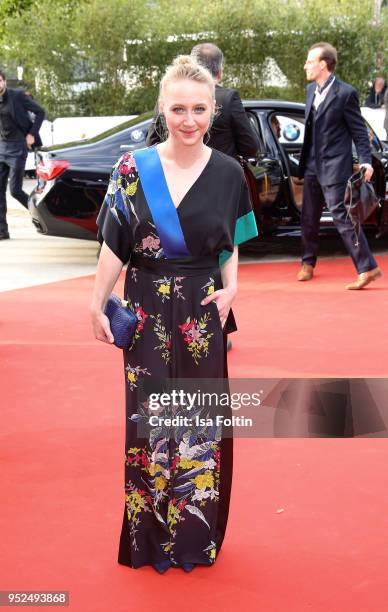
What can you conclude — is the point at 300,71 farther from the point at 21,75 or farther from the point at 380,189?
the point at 380,189

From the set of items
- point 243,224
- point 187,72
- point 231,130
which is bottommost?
point 231,130

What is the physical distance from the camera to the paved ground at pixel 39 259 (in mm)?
9898

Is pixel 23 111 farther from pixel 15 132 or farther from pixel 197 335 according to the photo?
pixel 197 335

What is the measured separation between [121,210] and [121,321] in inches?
14.4

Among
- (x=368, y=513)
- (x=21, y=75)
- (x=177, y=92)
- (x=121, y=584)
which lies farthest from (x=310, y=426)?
(x=21, y=75)

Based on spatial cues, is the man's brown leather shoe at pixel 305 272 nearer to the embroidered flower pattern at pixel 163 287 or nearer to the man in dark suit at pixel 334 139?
the man in dark suit at pixel 334 139

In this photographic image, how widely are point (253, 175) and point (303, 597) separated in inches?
258

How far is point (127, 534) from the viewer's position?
3.81 meters

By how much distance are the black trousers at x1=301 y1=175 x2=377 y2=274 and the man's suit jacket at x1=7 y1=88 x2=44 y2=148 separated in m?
4.25

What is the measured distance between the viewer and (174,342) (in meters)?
3.62

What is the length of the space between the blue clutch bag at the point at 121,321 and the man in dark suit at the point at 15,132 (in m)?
8.75

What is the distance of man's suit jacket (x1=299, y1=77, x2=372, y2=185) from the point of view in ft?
28.2

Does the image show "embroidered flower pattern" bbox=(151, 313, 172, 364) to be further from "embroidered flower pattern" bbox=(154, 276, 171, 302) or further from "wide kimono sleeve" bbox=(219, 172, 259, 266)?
"wide kimono sleeve" bbox=(219, 172, 259, 266)

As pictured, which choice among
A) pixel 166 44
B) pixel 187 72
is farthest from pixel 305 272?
pixel 166 44
